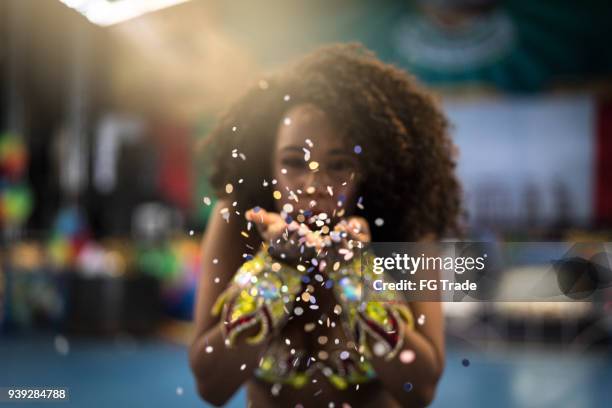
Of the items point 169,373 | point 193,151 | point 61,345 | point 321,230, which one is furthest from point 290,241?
point 193,151

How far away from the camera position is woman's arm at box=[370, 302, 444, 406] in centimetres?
118

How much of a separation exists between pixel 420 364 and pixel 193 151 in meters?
5.61

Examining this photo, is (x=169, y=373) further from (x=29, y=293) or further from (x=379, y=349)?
(x=379, y=349)

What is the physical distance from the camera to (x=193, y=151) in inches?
257

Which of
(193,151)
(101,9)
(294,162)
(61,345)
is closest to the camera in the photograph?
(294,162)

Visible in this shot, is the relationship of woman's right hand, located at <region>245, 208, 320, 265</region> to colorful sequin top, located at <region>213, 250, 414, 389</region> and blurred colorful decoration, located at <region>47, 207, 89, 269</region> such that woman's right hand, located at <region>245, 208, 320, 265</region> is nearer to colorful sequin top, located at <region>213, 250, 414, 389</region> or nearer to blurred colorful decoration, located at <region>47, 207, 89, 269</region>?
colorful sequin top, located at <region>213, 250, 414, 389</region>

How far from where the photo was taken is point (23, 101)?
684 centimetres

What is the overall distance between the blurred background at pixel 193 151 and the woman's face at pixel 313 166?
3460 millimetres

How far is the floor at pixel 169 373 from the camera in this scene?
138 inches

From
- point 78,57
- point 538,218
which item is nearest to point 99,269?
point 78,57

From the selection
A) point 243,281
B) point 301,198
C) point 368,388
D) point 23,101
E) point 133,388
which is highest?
point 23,101

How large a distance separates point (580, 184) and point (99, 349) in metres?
5.50

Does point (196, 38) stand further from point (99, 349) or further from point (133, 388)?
point (133, 388)

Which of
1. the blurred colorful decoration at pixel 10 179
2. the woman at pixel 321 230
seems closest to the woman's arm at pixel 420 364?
the woman at pixel 321 230
